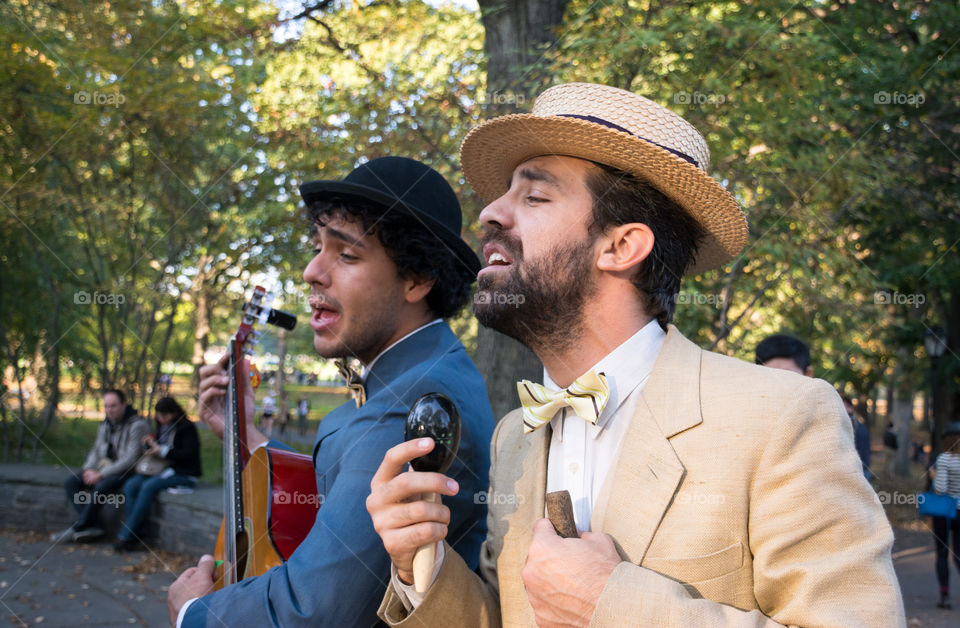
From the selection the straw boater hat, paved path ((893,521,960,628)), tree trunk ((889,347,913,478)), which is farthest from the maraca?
tree trunk ((889,347,913,478))

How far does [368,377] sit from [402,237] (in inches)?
18.7

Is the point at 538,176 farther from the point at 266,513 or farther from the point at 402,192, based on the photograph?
the point at 266,513

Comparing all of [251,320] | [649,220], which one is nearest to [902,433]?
[251,320]

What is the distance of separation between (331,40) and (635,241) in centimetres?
725

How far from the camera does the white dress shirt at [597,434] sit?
1.69 metres

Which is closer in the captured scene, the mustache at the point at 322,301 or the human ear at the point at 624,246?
the human ear at the point at 624,246

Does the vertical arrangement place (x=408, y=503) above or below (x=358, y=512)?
above

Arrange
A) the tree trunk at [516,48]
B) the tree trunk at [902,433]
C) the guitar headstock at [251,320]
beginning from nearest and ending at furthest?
1. the guitar headstock at [251,320]
2. the tree trunk at [516,48]
3. the tree trunk at [902,433]

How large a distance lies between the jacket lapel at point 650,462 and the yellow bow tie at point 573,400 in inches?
3.3

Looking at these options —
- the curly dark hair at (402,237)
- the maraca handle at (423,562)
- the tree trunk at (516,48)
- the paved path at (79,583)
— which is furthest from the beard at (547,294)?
the paved path at (79,583)

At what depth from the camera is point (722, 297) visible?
24.1 feet

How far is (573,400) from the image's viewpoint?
5.56ft

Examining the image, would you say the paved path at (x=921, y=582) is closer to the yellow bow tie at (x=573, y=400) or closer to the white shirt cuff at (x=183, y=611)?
the yellow bow tie at (x=573, y=400)

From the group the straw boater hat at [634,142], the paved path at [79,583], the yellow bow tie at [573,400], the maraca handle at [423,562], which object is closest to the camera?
the maraca handle at [423,562]
